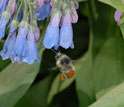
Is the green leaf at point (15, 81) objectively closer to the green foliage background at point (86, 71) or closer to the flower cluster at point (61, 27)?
the green foliage background at point (86, 71)

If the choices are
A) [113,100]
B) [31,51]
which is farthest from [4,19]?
[113,100]

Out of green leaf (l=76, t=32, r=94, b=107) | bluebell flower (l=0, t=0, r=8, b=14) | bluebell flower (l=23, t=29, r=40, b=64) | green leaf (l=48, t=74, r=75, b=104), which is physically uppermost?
bluebell flower (l=0, t=0, r=8, b=14)

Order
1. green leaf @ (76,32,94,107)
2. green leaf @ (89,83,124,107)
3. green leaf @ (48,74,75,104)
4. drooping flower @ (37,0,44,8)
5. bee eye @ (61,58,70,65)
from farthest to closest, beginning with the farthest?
green leaf @ (48,74,75,104) → green leaf @ (76,32,94,107) → bee eye @ (61,58,70,65) → drooping flower @ (37,0,44,8) → green leaf @ (89,83,124,107)

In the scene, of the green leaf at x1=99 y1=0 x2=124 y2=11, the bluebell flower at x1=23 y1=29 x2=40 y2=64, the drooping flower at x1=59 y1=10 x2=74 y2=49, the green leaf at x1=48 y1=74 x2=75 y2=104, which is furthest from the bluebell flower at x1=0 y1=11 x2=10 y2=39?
the green leaf at x1=48 y1=74 x2=75 y2=104

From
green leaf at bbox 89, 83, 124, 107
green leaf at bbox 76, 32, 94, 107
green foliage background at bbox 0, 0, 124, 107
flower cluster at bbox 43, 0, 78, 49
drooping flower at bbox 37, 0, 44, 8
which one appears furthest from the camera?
green leaf at bbox 76, 32, 94, 107

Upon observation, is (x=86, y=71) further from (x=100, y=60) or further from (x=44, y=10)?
(x=44, y=10)

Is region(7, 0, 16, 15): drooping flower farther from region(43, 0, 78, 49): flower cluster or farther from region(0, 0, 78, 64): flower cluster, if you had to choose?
region(43, 0, 78, 49): flower cluster

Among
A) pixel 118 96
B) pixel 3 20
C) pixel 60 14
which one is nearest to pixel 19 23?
pixel 3 20
